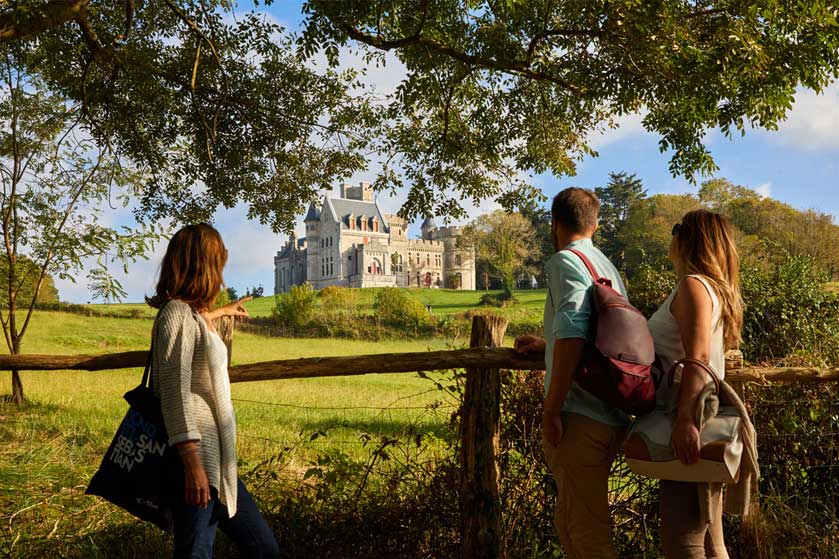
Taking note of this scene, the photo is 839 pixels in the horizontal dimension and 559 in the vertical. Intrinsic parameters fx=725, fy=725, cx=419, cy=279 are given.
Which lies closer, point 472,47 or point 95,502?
point 95,502

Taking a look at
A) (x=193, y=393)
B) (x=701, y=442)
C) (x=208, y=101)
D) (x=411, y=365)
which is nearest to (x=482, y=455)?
(x=411, y=365)

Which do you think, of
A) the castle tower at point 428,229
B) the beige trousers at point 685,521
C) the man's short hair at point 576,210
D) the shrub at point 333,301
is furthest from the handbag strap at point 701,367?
the castle tower at point 428,229

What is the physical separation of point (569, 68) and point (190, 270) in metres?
7.23

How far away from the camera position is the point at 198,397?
9.65ft

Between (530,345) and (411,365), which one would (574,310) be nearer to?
(530,345)

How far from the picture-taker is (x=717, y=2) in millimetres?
9234

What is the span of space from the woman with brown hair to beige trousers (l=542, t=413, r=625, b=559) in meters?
1.30

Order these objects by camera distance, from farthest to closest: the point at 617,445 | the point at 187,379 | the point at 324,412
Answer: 1. the point at 324,412
2. the point at 617,445
3. the point at 187,379

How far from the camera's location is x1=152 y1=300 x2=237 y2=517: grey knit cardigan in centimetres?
286

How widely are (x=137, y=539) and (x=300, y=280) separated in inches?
4973

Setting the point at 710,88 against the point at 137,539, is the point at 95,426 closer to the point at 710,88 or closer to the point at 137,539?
the point at 137,539

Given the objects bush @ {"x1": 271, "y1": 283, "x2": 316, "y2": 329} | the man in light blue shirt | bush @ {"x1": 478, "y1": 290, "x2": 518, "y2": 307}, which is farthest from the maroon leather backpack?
bush @ {"x1": 478, "y1": 290, "x2": 518, "y2": 307}

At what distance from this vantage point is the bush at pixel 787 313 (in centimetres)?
790

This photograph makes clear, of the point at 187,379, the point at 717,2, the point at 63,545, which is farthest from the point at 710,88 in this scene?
the point at 63,545
